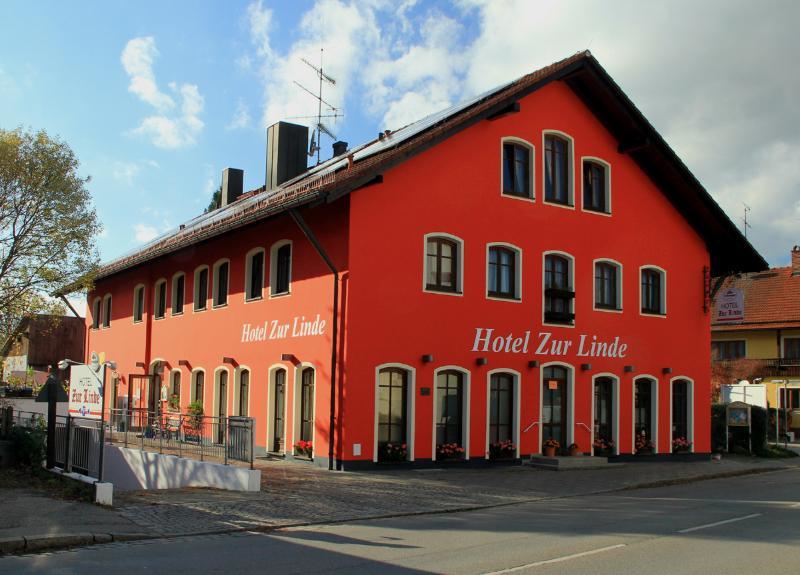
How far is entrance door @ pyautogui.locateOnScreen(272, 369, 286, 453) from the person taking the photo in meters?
20.9

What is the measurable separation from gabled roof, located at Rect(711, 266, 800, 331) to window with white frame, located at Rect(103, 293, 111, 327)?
30.9 meters

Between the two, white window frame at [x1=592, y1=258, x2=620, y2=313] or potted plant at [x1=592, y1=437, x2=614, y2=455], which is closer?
potted plant at [x1=592, y1=437, x2=614, y2=455]

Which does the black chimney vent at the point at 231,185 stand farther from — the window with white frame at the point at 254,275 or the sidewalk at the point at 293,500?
the sidewalk at the point at 293,500

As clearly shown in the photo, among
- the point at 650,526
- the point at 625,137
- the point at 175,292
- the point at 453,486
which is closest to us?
the point at 650,526

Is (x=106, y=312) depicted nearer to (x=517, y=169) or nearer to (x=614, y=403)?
(x=517, y=169)

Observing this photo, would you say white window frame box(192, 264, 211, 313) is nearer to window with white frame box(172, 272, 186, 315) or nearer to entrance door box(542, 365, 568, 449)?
window with white frame box(172, 272, 186, 315)

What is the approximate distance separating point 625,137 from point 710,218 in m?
4.00

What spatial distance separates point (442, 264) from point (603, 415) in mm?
7140

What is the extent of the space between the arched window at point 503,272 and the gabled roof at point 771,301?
2665 cm

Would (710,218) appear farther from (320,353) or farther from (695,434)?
(320,353)

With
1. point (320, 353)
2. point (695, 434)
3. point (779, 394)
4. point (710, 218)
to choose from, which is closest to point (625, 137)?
point (710, 218)

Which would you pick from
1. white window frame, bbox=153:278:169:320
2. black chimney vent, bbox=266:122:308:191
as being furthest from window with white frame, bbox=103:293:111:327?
black chimney vent, bbox=266:122:308:191

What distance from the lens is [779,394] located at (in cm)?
4369

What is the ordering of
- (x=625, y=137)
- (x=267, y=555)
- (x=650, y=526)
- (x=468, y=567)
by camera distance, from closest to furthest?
(x=468, y=567) → (x=267, y=555) → (x=650, y=526) → (x=625, y=137)
